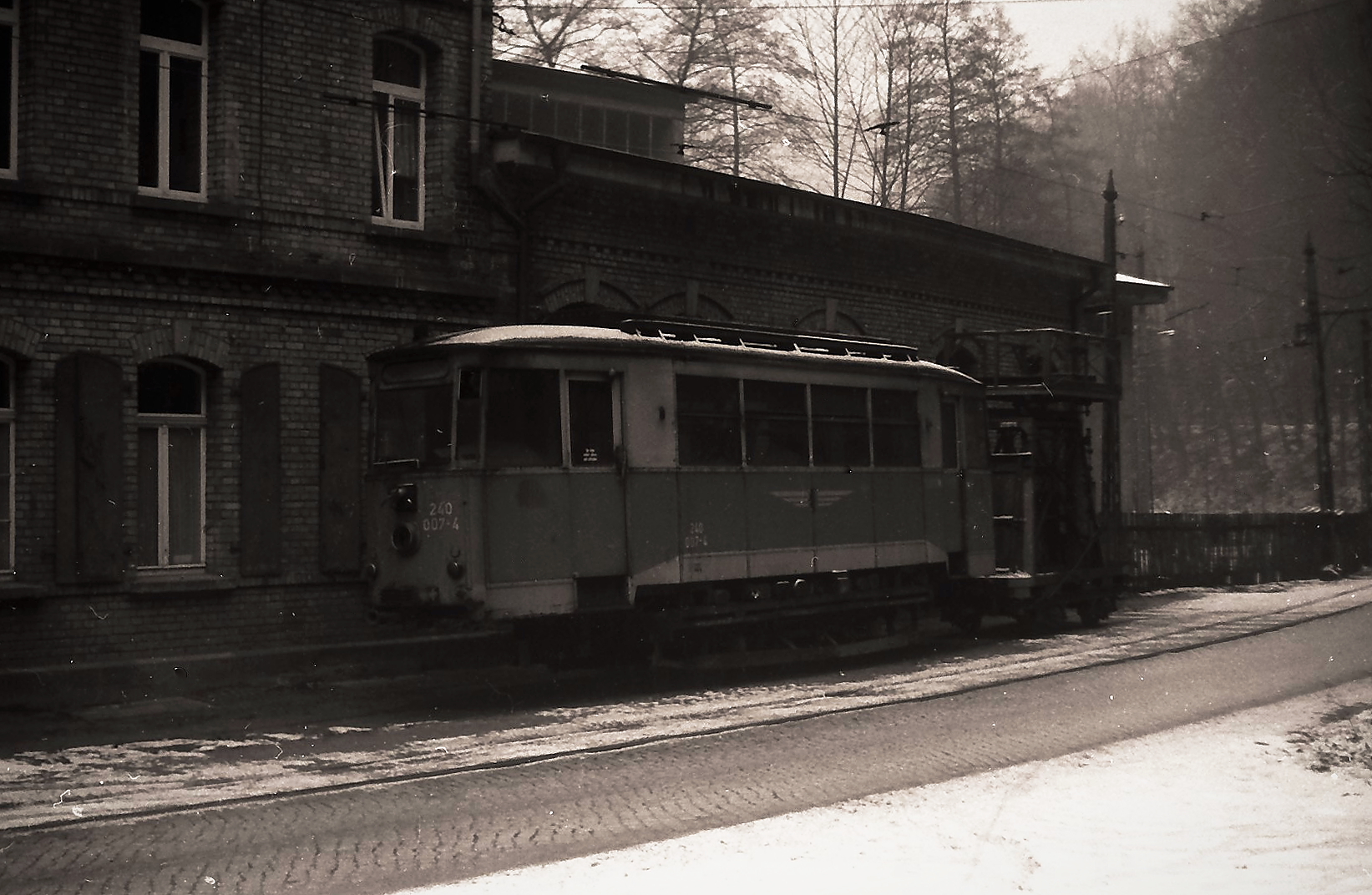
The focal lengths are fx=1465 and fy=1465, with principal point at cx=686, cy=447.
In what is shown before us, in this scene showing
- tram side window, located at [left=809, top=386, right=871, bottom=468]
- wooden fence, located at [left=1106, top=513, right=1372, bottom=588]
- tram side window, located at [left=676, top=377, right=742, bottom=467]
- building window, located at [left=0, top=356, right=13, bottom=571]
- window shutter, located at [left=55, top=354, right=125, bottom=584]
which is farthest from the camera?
wooden fence, located at [left=1106, top=513, right=1372, bottom=588]

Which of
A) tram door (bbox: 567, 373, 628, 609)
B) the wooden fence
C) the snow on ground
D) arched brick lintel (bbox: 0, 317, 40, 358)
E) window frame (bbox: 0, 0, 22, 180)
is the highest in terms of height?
window frame (bbox: 0, 0, 22, 180)

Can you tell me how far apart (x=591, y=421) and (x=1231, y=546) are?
20.8 m

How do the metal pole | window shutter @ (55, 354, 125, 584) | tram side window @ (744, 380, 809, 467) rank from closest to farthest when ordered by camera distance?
window shutter @ (55, 354, 125, 584) < tram side window @ (744, 380, 809, 467) < the metal pole

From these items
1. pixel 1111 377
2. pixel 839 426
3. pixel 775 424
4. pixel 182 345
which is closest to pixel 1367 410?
pixel 1111 377

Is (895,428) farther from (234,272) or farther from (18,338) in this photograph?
(18,338)

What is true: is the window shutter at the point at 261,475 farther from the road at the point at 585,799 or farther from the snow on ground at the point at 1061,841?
the snow on ground at the point at 1061,841

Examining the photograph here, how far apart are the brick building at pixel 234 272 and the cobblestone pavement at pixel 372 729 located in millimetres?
1398

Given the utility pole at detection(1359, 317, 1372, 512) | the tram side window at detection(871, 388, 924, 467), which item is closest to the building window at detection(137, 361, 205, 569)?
the tram side window at detection(871, 388, 924, 467)

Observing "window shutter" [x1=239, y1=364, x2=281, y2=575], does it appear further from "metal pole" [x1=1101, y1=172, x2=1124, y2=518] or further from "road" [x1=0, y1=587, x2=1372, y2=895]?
"metal pole" [x1=1101, y1=172, x2=1124, y2=518]

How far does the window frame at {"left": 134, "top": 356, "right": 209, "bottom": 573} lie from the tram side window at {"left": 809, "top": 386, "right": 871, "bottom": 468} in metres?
6.39

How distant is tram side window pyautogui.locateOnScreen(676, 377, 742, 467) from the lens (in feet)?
47.9

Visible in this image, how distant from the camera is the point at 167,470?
47.3ft

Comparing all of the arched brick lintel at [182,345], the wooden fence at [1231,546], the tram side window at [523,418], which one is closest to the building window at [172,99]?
the arched brick lintel at [182,345]

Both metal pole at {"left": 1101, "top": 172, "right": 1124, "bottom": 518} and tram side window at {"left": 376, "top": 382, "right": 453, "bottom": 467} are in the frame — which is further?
metal pole at {"left": 1101, "top": 172, "right": 1124, "bottom": 518}
